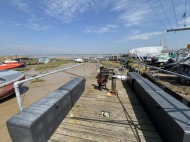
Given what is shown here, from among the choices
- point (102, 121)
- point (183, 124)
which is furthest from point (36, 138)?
point (183, 124)

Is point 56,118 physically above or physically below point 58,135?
above

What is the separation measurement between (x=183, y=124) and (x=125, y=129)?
4.40 ft

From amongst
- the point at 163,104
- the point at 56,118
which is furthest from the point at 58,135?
the point at 163,104

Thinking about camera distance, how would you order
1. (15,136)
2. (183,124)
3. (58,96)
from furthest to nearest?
(58,96) < (15,136) < (183,124)

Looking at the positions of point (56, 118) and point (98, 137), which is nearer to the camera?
point (98, 137)

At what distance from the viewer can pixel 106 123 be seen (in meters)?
3.32

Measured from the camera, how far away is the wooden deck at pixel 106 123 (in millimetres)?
2807

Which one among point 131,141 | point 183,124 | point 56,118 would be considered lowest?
point 131,141

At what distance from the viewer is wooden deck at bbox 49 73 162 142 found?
110 inches

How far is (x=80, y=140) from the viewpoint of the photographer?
2719mm

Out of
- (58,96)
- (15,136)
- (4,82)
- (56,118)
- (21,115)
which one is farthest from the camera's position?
(4,82)

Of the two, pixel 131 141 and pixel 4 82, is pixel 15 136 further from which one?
pixel 4 82

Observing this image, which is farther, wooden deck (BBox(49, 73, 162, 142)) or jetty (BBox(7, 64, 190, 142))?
wooden deck (BBox(49, 73, 162, 142))

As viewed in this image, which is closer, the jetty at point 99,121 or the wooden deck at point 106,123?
the jetty at point 99,121
